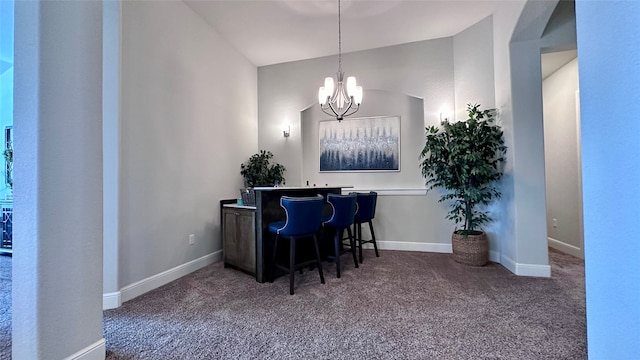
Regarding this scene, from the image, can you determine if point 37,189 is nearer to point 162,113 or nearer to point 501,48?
Result: point 162,113

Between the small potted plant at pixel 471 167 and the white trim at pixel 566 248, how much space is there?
52.5 inches

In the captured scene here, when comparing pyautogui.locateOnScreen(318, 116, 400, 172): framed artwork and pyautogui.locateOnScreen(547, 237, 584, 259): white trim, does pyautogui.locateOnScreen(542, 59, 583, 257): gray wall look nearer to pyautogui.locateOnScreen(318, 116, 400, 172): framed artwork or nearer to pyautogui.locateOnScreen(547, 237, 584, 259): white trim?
pyautogui.locateOnScreen(547, 237, 584, 259): white trim

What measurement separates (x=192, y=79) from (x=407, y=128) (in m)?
3.10

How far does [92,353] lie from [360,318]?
1.65 m

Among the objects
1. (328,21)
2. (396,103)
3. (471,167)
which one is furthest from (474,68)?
(328,21)

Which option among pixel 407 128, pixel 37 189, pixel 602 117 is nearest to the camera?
pixel 602 117

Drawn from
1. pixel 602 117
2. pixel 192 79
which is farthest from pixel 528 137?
pixel 192 79

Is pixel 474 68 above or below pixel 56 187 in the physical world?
above

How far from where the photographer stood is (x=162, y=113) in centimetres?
281

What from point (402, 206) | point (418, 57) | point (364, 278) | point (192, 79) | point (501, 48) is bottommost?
point (364, 278)

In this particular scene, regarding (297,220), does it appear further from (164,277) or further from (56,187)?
(56,187)

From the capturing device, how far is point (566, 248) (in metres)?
3.80

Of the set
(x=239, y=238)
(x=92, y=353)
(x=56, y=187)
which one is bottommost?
(x=92, y=353)

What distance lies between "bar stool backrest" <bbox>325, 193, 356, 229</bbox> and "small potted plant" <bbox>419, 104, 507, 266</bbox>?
51.8 inches
